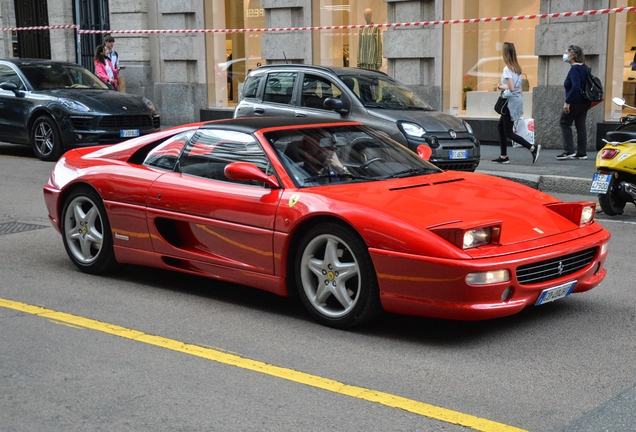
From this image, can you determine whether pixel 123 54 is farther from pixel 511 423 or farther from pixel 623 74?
pixel 511 423

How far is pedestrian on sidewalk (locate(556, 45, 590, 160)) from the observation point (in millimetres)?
14055

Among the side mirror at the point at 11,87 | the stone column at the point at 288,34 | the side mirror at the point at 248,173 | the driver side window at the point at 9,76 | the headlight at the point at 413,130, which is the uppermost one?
the stone column at the point at 288,34

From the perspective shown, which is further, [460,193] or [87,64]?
[87,64]

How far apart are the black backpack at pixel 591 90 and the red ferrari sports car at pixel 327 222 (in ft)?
25.0

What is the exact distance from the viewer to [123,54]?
75.0 feet

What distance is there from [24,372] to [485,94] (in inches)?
546

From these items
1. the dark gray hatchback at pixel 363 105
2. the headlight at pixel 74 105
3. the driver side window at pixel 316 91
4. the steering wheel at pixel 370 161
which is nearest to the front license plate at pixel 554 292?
the steering wheel at pixel 370 161

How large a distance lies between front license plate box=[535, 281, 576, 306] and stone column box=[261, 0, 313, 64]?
14.4m

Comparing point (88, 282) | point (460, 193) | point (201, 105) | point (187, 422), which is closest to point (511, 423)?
point (187, 422)

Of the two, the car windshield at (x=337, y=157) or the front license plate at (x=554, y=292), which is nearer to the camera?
the front license plate at (x=554, y=292)

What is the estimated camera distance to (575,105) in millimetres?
14203

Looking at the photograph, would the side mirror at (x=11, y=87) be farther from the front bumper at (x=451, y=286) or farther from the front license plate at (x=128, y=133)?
the front bumper at (x=451, y=286)

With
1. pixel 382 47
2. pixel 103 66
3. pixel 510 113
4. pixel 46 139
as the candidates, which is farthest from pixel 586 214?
pixel 103 66

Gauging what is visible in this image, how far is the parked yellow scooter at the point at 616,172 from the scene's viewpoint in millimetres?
9617
